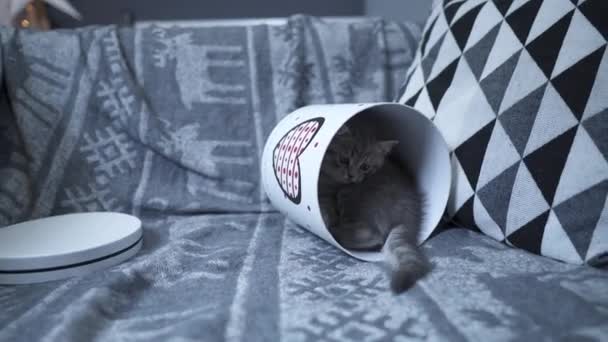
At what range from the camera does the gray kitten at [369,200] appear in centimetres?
79

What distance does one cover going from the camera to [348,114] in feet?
2.41

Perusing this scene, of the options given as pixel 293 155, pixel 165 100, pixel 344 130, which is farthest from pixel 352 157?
pixel 165 100

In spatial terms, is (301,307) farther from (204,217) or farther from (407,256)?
(204,217)

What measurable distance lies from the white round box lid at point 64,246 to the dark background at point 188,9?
1525 millimetres

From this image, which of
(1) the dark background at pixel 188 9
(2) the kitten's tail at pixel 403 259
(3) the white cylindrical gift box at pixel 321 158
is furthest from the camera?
(1) the dark background at pixel 188 9

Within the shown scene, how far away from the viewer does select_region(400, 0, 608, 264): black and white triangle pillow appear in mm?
647

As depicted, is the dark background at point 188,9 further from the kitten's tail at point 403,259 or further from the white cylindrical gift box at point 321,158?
the kitten's tail at point 403,259

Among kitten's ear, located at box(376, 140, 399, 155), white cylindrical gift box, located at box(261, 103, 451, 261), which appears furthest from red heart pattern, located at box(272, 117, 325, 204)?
kitten's ear, located at box(376, 140, 399, 155)

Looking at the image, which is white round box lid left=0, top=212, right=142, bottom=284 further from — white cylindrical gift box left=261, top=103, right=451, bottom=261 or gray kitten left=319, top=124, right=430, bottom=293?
gray kitten left=319, top=124, right=430, bottom=293

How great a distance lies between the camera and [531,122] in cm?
71

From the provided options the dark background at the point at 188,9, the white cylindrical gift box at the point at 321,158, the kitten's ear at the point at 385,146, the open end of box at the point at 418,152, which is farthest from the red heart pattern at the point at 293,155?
the dark background at the point at 188,9

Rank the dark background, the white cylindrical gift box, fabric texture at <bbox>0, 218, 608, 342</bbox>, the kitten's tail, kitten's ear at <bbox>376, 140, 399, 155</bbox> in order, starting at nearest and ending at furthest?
fabric texture at <bbox>0, 218, 608, 342</bbox> → the kitten's tail → the white cylindrical gift box → kitten's ear at <bbox>376, 140, 399, 155</bbox> → the dark background

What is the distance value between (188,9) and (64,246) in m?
1.69

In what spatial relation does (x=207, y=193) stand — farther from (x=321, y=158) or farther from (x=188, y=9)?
(x=188, y=9)
